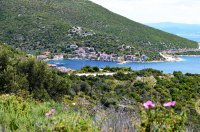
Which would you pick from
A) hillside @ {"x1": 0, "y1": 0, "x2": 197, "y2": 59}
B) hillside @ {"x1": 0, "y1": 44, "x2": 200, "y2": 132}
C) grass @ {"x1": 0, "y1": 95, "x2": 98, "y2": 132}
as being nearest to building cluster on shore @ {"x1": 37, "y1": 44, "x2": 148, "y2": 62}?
hillside @ {"x1": 0, "y1": 0, "x2": 197, "y2": 59}

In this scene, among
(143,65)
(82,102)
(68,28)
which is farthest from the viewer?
(68,28)

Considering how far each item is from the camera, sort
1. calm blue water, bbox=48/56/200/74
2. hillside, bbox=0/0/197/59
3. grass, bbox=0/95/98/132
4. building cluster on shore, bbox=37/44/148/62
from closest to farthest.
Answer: grass, bbox=0/95/98/132, calm blue water, bbox=48/56/200/74, hillside, bbox=0/0/197/59, building cluster on shore, bbox=37/44/148/62

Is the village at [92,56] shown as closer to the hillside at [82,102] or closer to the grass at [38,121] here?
the hillside at [82,102]

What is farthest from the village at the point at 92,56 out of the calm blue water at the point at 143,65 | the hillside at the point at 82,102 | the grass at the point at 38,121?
the grass at the point at 38,121

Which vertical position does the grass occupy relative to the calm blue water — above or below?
above

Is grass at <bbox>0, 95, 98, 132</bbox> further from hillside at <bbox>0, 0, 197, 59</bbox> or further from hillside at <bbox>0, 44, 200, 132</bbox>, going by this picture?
hillside at <bbox>0, 0, 197, 59</bbox>

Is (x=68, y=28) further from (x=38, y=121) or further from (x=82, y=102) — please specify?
(x=38, y=121)

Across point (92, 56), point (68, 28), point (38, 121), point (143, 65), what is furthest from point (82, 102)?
point (68, 28)

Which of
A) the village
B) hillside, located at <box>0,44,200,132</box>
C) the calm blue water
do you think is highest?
hillside, located at <box>0,44,200,132</box>
